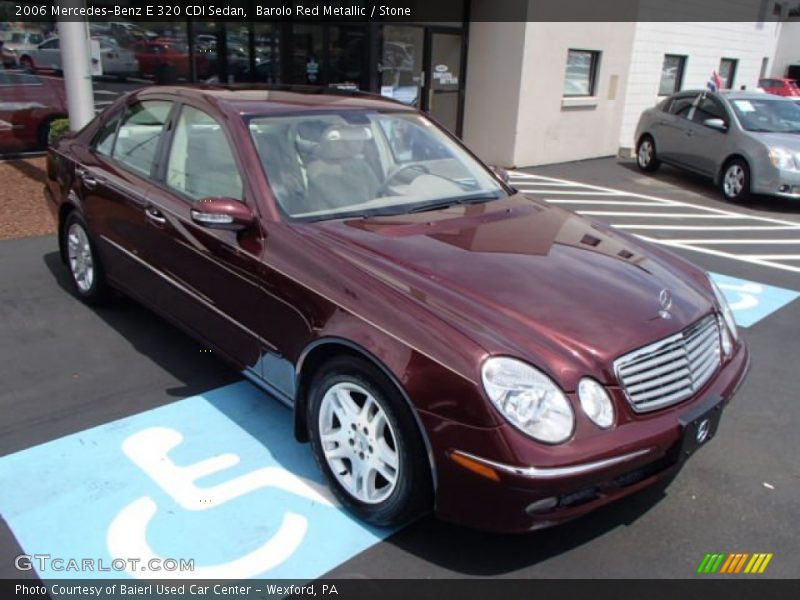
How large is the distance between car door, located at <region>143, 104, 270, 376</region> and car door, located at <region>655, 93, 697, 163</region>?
9.79 m

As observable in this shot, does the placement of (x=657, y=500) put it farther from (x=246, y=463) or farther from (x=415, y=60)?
(x=415, y=60)

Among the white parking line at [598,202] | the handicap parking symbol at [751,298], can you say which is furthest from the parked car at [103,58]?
the handicap parking symbol at [751,298]

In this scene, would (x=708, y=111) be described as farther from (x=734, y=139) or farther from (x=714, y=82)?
(x=714, y=82)

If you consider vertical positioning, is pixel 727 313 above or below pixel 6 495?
above

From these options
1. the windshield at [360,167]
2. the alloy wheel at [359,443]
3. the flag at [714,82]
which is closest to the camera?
the alloy wheel at [359,443]

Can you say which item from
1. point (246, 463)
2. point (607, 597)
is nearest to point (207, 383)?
point (246, 463)

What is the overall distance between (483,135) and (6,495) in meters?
11.0

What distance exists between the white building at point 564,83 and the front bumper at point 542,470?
1039 centimetres

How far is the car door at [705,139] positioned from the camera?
34.4ft

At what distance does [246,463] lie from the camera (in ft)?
10.5

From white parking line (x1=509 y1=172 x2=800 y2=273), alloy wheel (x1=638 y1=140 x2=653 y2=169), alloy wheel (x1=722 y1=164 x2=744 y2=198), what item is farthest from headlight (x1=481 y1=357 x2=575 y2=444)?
alloy wheel (x1=638 y1=140 x2=653 y2=169)

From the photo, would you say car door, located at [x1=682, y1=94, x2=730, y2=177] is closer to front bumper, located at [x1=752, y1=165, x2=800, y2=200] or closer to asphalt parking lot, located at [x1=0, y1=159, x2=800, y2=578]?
front bumper, located at [x1=752, y1=165, x2=800, y2=200]

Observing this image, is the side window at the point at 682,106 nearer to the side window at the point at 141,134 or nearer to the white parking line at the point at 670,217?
the white parking line at the point at 670,217

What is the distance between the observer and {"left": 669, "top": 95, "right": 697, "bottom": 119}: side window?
1144 cm
